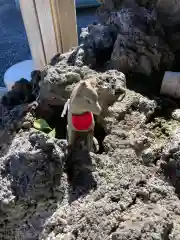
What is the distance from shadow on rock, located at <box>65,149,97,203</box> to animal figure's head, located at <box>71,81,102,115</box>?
0.41ft

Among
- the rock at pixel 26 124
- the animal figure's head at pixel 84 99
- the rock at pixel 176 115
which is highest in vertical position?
the animal figure's head at pixel 84 99

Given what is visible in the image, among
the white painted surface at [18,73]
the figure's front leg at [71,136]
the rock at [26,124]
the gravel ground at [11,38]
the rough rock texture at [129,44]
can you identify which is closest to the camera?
the figure's front leg at [71,136]

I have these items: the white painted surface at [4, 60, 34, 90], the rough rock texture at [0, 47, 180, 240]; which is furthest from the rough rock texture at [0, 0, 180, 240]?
the white painted surface at [4, 60, 34, 90]

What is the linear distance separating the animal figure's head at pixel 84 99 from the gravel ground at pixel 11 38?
1.60m

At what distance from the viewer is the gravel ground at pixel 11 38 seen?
2.23 meters

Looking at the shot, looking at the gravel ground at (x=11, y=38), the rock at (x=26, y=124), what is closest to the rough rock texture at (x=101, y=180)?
the rock at (x=26, y=124)

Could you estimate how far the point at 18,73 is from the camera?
193 centimetres

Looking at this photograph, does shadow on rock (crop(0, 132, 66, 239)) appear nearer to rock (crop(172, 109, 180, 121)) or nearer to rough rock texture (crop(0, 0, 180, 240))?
rough rock texture (crop(0, 0, 180, 240))

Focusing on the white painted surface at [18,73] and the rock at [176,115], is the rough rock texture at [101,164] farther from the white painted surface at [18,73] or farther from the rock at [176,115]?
the white painted surface at [18,73]

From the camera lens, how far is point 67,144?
2.64 feet

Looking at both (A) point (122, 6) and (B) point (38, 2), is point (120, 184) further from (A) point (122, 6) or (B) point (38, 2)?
(B) point (38, 2)

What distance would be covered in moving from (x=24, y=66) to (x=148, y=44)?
3.55ft

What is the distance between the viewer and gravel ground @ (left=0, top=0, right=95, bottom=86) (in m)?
2.23

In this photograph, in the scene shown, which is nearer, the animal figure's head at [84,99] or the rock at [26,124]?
the animal figure's head at [84,99]
